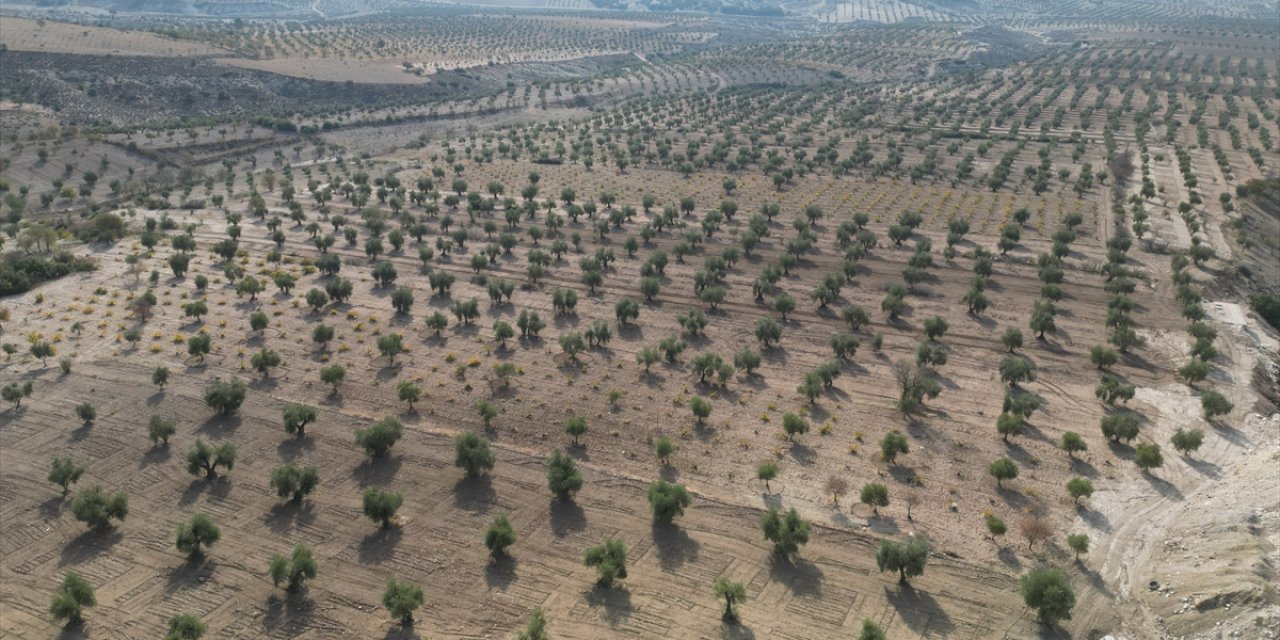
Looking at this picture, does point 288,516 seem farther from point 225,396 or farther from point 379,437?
point 225,396

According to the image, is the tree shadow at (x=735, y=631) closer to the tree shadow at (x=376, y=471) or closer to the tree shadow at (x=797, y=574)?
the tree shadow at (x=797, y=574)

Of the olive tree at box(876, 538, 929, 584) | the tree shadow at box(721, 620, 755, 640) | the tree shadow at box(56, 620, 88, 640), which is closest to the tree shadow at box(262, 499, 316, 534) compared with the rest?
the tree shadow at box(56, 620, 88, 640)

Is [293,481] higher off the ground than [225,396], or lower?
lower

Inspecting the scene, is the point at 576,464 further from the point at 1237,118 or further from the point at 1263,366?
the point at 1237,118

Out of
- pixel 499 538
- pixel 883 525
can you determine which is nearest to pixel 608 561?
pixel 499 538

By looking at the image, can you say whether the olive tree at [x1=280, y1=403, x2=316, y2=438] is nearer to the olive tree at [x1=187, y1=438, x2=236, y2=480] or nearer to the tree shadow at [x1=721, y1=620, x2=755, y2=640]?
the olive tree at [x1=187, y1=438, x2=236, y2=480]

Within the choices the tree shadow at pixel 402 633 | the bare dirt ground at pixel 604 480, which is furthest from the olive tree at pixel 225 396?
the tree shadow at pixel 402 633
